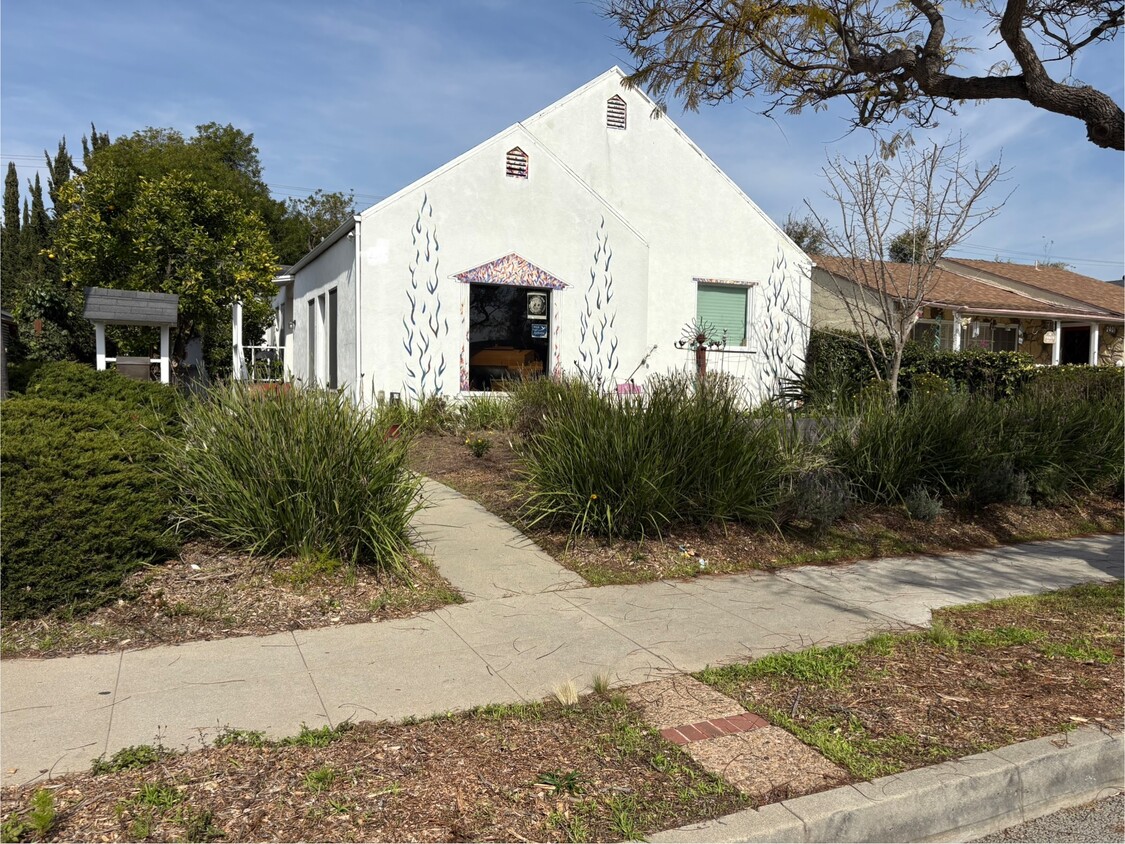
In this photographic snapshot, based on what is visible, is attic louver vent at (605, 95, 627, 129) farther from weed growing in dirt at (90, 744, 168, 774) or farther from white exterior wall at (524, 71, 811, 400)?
weed growing in dirt at (90, 744, 168, 774)

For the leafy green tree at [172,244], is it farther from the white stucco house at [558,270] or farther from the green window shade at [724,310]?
the green window shade at [724,310]

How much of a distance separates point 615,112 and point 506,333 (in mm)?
5965

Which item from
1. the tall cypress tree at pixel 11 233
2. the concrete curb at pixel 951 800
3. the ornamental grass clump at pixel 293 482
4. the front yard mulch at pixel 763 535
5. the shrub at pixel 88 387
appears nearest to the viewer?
the concrete curb at pixel 951 800

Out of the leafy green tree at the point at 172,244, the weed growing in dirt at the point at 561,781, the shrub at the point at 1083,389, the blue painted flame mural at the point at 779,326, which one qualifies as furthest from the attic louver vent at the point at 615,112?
the weed growing in dirt at the point at 561,781

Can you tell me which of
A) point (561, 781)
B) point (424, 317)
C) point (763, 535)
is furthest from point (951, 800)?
point (424, 317)

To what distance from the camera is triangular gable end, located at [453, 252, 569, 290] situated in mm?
14609

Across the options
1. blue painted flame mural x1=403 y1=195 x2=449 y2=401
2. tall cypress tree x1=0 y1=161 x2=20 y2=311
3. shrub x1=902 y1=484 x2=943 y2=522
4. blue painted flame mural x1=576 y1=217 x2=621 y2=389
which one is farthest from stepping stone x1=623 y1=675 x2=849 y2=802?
tall cypress tree x1=0 y1=161 x2=20 y2=311

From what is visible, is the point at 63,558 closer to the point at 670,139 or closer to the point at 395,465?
the point at 395,465

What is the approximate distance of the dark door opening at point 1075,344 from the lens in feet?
98.1

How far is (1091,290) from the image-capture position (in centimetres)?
3122

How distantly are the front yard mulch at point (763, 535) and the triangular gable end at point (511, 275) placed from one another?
4.63m

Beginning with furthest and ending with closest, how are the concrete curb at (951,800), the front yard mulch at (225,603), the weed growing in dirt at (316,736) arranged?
the front yard mulch at (225,603) → the weed growing in dirt at (316,736) → the concrete curb at (951,800)

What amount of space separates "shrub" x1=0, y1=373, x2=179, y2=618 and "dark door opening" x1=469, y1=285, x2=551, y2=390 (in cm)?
892

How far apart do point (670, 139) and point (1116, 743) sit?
15.5 m
